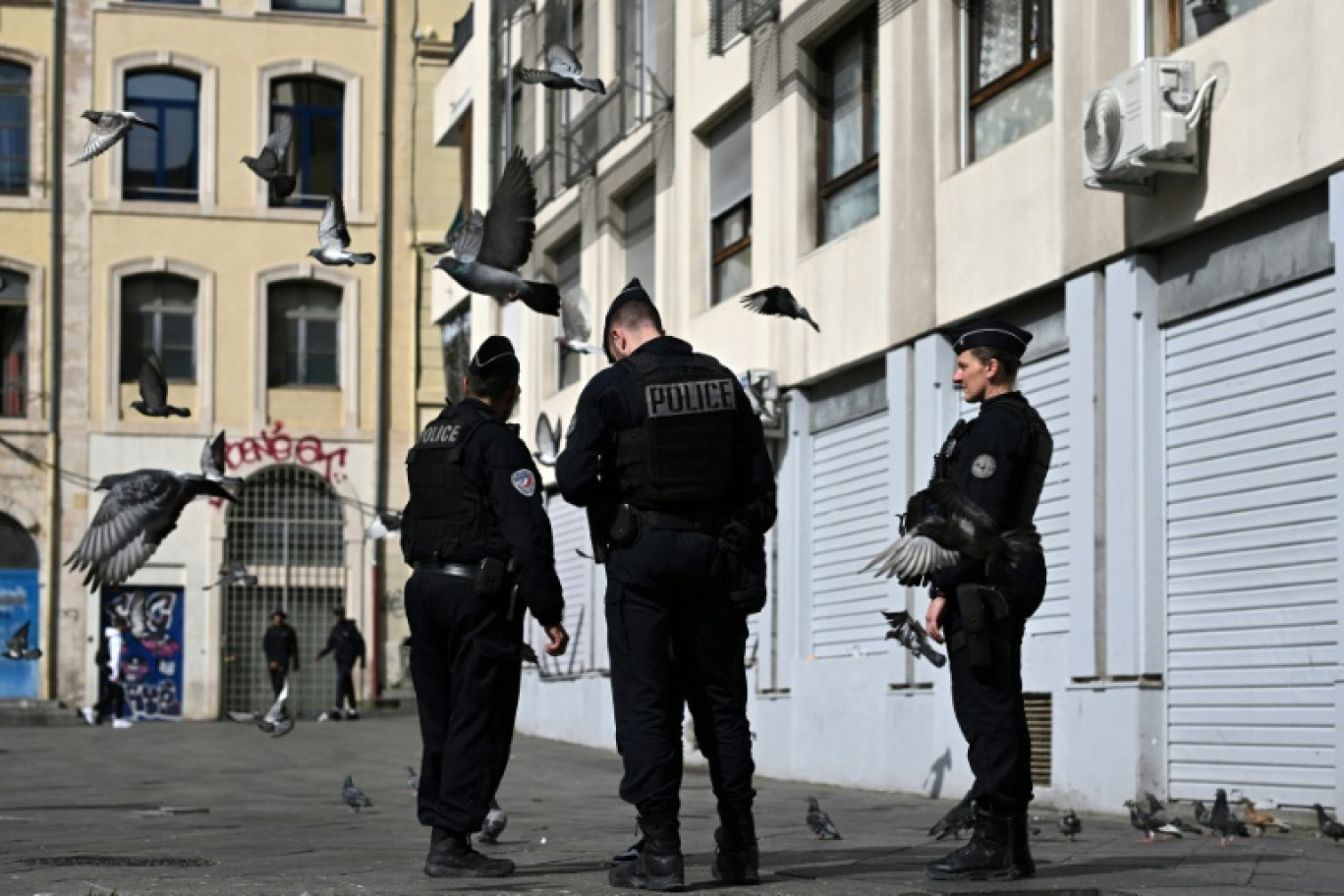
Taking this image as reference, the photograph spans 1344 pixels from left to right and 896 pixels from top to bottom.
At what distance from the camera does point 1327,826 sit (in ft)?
37.3

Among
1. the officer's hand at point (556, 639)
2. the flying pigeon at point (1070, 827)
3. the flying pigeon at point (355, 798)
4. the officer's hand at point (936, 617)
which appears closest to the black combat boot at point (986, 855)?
the officer's hand at point (936, 617)

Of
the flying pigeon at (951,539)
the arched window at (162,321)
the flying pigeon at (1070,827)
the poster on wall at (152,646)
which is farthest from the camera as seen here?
the arched window at (162,321)

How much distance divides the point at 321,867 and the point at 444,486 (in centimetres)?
162

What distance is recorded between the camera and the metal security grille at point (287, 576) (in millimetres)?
39469

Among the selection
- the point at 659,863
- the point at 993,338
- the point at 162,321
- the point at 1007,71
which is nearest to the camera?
the point at 659,863

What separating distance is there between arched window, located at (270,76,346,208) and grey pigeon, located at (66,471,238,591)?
1025 inches

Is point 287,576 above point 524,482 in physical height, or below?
below

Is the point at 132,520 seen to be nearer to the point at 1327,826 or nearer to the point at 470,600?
the point at 470,600

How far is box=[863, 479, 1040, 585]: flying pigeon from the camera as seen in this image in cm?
833

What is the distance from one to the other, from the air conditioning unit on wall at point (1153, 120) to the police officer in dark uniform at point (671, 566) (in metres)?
5.66

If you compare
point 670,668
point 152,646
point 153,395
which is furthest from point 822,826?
point 152,646

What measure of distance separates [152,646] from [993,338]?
3204 cm

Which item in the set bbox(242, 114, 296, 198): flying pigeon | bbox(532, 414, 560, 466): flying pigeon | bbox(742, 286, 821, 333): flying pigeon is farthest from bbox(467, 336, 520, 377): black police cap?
bbox(532, 414, 560, 466): flying pigeon

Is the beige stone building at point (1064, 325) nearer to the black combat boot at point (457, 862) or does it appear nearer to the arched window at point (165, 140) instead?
the black combat boot at point (457, 862)
